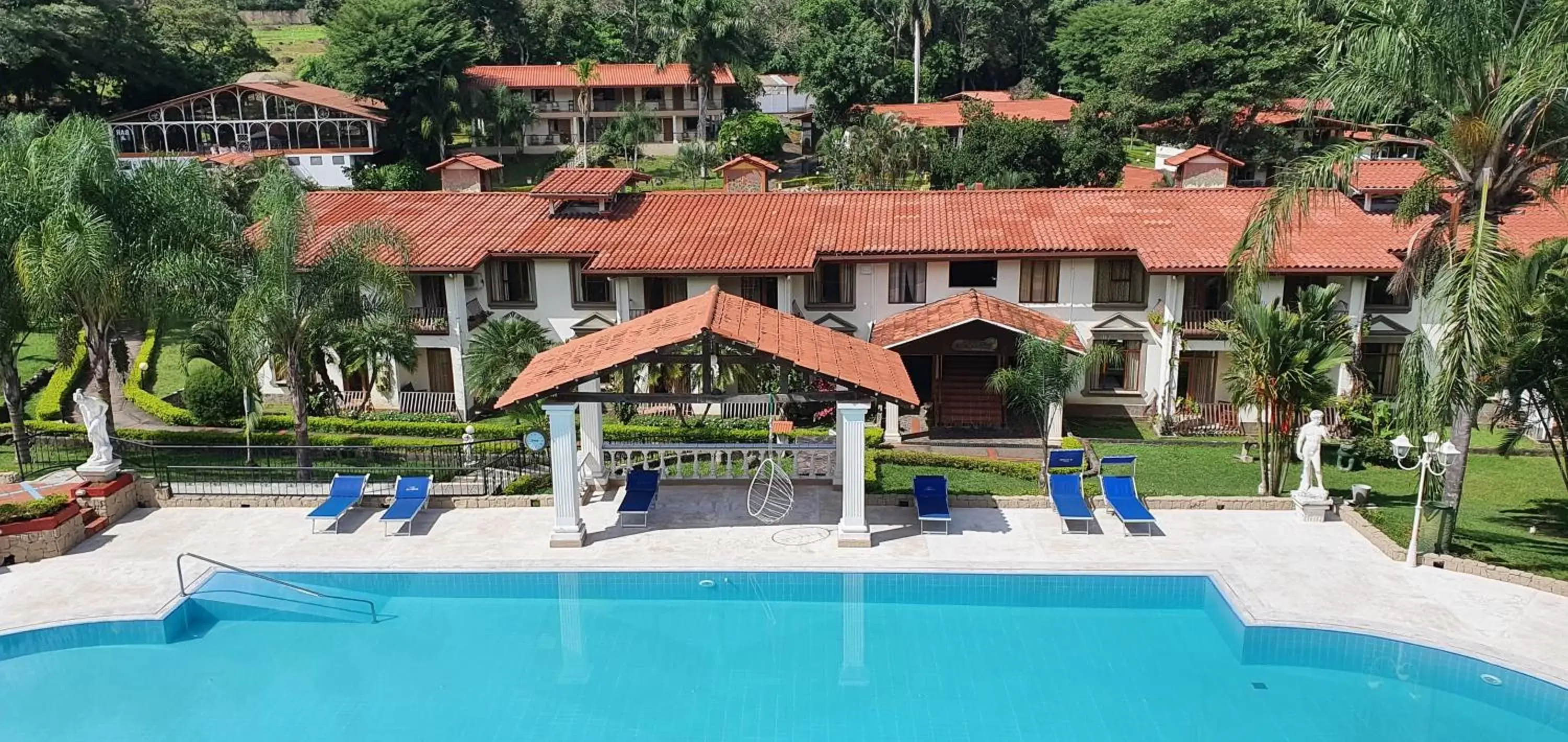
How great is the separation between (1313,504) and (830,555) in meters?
8.99

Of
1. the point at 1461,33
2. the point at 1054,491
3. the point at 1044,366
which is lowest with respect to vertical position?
the point at 1054,491

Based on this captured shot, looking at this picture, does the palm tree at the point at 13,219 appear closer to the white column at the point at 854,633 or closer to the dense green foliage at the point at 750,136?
the white column at the point at 854,633

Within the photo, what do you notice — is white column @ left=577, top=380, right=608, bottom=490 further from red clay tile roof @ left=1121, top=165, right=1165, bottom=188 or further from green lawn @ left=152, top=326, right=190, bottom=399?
red clay tile roof @ left=1121, top=165, right=1165, bottom=188

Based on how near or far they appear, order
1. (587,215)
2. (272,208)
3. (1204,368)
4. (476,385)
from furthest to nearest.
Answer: (587,215) < (1204,368) < (476,385) < (272,208)

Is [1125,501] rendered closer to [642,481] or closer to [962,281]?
[642,481]

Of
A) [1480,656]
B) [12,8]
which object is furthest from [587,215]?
[12,8]

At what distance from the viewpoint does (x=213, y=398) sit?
2755 centimetres

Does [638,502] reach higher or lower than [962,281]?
lower

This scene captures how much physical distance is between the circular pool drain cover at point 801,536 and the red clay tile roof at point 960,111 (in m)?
45.3

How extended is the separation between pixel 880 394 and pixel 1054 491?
4238mm

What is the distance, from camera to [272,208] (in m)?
20.9

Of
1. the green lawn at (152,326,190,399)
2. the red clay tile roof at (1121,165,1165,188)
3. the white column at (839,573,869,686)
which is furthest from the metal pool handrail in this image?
the red clay tile roof at (1121,165,1165,188)

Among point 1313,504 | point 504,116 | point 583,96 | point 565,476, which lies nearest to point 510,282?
point 565,476

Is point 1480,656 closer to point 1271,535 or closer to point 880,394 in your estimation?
point 1271,535
